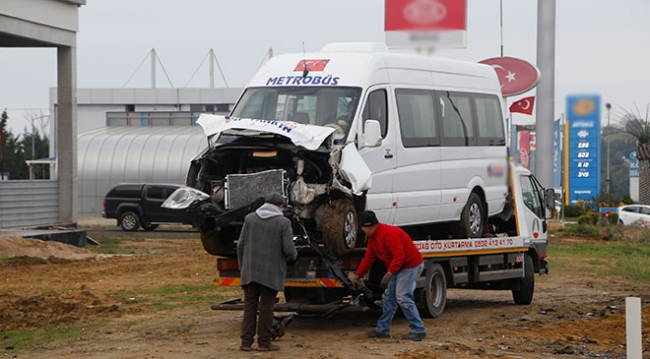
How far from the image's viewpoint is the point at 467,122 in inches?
683

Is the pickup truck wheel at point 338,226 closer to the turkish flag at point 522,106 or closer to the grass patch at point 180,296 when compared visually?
the turkish flag at point 522,106

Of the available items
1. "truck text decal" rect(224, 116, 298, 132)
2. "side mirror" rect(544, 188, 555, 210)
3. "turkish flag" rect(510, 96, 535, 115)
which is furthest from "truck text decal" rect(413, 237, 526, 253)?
"truck text decal" rect(224, 116, 298, 132)

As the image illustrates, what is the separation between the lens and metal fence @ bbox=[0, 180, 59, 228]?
33469 mm

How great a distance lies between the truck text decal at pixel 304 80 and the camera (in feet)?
49.0

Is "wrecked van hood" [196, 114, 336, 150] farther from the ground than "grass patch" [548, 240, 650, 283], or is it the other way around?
"wrecked van hood" [196, 114, 336, 150]

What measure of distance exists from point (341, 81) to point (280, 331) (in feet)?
11.6

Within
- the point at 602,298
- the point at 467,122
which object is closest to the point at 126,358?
the point at 467,122

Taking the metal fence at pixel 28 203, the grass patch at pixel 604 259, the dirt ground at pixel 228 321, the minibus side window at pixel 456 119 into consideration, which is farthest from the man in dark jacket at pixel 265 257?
the metal fence at pixel 28 203

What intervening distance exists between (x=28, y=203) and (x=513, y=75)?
62.6 feet

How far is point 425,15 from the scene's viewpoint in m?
5.57

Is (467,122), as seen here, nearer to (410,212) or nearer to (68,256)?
(410,212)

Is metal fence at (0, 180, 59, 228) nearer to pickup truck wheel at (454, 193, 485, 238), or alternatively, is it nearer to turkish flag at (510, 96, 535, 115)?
pickup truck wheel at (454, 193, 485, 238)

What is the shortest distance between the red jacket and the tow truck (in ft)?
1.82

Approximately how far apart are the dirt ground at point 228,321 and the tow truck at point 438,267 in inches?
14.5
